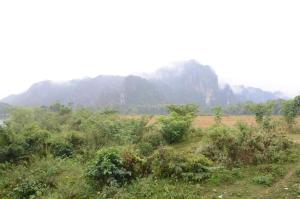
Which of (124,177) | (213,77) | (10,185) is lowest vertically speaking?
(10,185)

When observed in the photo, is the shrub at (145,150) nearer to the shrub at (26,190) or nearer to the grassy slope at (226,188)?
the grassy slope at (226,188)

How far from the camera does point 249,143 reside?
1123 cm

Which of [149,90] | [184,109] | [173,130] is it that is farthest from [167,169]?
[149,90]

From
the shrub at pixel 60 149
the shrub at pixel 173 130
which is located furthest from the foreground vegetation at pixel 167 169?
the shrub at pixel 173 130

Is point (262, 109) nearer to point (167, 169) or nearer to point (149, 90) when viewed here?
point (167, 169)

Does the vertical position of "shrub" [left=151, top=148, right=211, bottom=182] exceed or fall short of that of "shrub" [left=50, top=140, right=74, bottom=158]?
it exceeds it

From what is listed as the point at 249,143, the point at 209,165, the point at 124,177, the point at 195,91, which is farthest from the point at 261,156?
the point at 195,91

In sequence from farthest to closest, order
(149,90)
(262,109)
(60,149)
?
(149,90), (262,109), (60,149)

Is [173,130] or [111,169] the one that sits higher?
[173,130]

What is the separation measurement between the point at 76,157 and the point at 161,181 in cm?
669

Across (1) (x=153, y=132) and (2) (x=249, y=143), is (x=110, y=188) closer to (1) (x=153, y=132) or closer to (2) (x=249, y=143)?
(2) (x=249, y=143)

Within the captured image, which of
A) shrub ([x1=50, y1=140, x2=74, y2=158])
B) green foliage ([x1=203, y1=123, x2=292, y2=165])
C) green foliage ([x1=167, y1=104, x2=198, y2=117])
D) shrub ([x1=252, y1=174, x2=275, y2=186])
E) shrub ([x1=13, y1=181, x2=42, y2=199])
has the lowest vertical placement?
shrub ([x1=13, y1=181, x2=42, y2=199])

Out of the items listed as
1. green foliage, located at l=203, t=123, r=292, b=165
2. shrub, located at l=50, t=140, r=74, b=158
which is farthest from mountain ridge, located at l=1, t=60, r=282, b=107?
green foliage, located at l=203, t=123, r=292, b=165

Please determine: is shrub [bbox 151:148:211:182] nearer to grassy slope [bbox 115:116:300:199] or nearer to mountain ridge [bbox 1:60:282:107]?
grassy slope [bbox 115:116:300:199]
